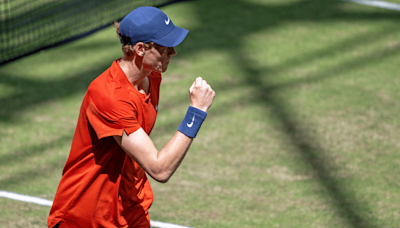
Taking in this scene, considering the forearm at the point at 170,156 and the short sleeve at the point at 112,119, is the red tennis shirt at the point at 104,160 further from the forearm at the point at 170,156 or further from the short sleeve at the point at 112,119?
the forearm at the point at 170,156

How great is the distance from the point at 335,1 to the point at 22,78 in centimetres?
619

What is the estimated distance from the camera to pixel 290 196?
4410 millimetres

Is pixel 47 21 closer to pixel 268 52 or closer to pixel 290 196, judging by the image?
pixel 268 52

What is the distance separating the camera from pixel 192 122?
236 cm

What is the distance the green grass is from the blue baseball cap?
213 cm

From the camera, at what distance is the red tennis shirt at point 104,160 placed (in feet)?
7.68

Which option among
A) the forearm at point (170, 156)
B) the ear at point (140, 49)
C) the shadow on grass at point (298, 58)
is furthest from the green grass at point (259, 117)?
the ear at point (140, 49)

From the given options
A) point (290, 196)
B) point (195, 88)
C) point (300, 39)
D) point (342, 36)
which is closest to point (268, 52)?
point (300, 39)

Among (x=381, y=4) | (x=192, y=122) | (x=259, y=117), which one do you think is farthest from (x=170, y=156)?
(x=381, y=4)

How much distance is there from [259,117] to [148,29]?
359 centimetres

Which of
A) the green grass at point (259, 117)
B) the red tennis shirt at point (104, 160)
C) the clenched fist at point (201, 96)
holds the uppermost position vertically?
the clenched fist at point (201, 96)

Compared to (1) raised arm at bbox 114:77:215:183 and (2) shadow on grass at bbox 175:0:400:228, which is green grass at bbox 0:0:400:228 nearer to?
(2) shadow on grass at bbox 175:0:400:228

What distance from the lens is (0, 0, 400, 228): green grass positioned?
14.1ft

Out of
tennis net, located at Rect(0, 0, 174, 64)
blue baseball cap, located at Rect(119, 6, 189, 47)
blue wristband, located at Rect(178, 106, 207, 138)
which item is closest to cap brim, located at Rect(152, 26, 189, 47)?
blue baseball cap, located at Rect(119, 6, 189, 47)
